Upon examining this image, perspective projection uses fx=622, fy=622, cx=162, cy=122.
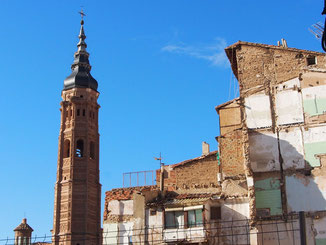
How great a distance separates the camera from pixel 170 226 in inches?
1187

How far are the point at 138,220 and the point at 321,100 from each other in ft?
35.4

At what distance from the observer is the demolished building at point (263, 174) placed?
1128 inches

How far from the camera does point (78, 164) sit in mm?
69438

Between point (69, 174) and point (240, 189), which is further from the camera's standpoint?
point (69, 174)

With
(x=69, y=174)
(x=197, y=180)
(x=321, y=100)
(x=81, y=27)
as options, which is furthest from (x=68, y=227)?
(x=321, y=100)

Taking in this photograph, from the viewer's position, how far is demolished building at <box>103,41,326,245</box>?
2866 cm

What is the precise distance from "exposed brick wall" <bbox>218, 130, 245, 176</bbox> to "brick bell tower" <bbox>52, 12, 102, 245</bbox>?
33411mm

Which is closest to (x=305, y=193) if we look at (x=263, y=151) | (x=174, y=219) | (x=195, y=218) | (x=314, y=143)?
(x=314, y=143)

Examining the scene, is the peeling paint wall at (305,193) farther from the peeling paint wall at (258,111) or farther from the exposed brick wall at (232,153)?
the exposed brick wall at (232,153)

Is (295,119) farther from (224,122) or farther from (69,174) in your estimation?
(69,174)

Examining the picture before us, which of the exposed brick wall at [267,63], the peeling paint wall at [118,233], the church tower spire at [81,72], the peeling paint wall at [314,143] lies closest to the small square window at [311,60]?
the exposed brick wall at [267,63]

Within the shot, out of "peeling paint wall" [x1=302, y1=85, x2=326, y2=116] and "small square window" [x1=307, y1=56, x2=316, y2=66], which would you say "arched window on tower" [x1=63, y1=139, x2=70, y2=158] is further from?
"peeling paint wall" [x1=302, y1=85, x2=326, y2=116]

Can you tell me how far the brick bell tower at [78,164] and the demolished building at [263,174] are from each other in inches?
1318

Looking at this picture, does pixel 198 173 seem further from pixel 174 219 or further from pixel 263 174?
pixel 263 174
